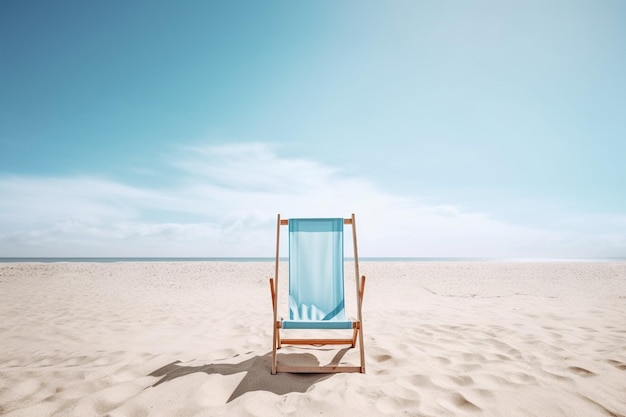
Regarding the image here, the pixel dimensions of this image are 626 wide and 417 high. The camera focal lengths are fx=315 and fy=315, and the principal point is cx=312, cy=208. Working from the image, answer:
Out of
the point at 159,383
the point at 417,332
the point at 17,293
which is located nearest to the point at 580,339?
the point at 417,332

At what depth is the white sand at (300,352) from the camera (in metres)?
2.04

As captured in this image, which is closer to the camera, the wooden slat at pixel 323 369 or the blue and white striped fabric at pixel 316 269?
the wooden slat at pixel 323 369

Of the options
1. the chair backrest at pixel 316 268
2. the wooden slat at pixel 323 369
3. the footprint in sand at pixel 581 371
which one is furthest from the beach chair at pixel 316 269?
the footprint in sand at pixel 581 371

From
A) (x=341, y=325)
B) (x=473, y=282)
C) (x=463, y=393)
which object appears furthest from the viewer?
(x=473, y=282)

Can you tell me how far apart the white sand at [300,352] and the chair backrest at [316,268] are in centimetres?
50

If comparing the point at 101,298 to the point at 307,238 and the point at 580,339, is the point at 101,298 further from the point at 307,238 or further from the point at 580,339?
the point at 580,339

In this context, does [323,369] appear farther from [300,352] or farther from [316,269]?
[316,269]

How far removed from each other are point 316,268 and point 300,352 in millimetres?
854

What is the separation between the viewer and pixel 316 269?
3244 mm

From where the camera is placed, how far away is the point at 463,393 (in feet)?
7.11

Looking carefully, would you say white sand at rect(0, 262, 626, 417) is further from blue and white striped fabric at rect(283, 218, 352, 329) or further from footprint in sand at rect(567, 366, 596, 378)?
blue and white striped fabric at rect(283, 218, 352, 329)

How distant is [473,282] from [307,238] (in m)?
8.73

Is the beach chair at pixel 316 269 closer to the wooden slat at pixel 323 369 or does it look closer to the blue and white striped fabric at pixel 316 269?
the blue and white striped fabric at pixel 316 269

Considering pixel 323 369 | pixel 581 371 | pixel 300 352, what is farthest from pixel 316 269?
pixel 581 371
